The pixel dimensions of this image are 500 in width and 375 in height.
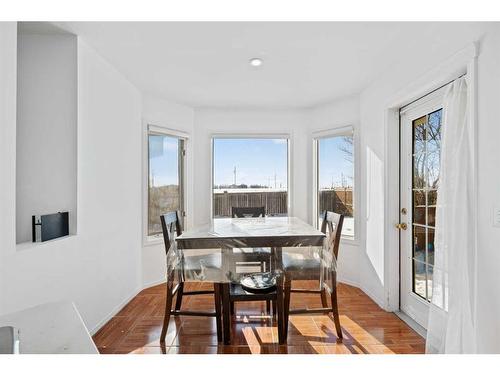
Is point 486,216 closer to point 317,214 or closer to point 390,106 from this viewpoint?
point 390,106

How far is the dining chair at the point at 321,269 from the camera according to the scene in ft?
7.25

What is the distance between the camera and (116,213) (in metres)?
2.86

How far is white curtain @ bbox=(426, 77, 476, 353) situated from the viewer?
1715 mm

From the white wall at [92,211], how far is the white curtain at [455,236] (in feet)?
8.39

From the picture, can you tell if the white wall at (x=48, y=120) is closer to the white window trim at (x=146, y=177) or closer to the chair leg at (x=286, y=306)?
the white window trim at (x=146, y=177)

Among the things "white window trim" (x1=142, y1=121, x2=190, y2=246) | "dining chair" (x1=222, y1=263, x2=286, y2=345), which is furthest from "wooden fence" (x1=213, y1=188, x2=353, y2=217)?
"dining chair" (x1=222, y1=263, x2=286, y2=345)

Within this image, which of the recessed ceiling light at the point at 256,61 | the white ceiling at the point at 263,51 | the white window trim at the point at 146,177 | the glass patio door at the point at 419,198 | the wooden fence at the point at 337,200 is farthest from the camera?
the wooden fence at the point at 337,200

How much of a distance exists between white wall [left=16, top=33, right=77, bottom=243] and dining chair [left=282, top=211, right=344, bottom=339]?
172cm

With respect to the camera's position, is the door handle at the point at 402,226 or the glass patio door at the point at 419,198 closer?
the glass patio door at the point at 419,198

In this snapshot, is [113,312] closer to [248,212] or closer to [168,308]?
[168,308]

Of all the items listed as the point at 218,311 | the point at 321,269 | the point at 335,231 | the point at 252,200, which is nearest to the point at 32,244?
the point at 218,311

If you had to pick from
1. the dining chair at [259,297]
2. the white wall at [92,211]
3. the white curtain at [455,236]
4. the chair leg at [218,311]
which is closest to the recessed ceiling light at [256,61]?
the white wall at [92,211]

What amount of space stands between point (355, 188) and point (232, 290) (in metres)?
2.16

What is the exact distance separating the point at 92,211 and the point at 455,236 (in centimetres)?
267
